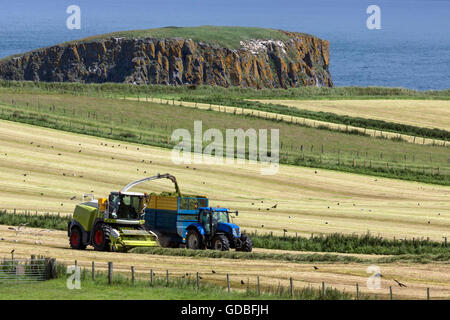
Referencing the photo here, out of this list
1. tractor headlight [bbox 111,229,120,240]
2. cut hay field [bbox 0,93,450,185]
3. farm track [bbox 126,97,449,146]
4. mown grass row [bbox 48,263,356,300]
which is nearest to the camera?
mown grass row [bbox 48,263,356,300]

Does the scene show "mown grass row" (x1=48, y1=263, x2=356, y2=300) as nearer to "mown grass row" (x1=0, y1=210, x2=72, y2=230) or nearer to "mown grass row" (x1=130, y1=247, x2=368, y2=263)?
"mown grass row" (x1=130, y1=247, x2=368, y2=263)

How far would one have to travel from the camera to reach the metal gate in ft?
104

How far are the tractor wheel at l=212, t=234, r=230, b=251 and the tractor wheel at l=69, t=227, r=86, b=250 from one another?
6052 millimetres

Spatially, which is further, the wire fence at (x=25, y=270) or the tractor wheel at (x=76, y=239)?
the tractor wheel at (x=76, y=239)

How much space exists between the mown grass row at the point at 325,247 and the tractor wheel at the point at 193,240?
124 cm

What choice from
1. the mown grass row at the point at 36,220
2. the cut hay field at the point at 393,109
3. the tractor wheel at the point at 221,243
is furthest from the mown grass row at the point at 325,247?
the cut hay field at the point at 393,109

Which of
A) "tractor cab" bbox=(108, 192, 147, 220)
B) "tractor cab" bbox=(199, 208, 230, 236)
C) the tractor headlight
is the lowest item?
the tractor headlight

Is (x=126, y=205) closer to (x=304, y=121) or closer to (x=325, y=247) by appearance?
(x=325, y=247)

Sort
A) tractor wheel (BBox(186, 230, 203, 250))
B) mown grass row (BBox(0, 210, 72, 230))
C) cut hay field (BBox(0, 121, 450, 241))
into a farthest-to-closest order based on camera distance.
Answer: cut hay field (BBox(0, 121, 450, 241))
mown grass row (BBox(0, 210, 72, 230))
tractor wheel (BBox(186, 230, 203, 250))

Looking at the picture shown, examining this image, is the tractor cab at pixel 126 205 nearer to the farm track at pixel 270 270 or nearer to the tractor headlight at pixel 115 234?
the tractor headlight at pixel 115 234

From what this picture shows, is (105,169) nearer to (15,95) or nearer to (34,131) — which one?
(34,131)

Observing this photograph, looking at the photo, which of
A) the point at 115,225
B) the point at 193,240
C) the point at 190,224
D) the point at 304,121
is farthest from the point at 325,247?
the point at 304,121

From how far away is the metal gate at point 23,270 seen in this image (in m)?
31.8

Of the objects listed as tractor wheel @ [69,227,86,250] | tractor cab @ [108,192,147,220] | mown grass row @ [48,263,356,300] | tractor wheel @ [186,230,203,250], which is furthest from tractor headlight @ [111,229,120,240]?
mown grass row @ [48,263,356,300]
